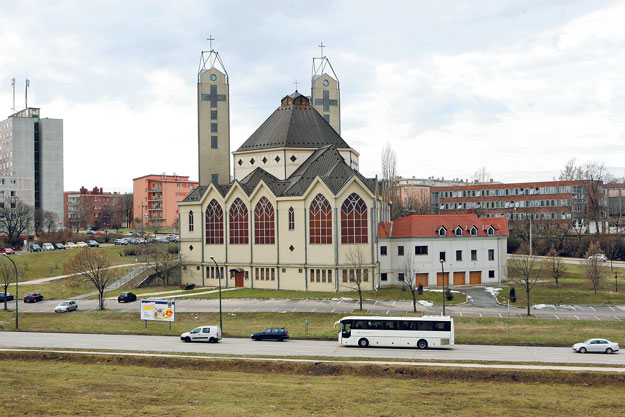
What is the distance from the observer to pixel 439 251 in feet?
244

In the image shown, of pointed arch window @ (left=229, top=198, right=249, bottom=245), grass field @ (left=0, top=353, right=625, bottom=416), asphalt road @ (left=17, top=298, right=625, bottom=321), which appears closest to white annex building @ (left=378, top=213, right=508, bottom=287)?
asphalt road @ (left=17, top=298, right=625, bottom=321)

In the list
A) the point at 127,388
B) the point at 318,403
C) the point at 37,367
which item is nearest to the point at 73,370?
the point at 37,367

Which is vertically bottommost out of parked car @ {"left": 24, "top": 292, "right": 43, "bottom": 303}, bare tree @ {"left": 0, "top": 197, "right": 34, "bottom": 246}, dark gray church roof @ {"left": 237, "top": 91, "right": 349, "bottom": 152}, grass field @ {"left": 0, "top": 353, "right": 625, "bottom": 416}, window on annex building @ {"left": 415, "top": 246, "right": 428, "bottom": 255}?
grass field @ {"left": 0, "top": 353, "right": 625, "bottom": 416}

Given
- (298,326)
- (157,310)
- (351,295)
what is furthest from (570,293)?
(157,310)

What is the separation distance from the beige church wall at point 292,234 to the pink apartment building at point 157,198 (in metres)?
96.6

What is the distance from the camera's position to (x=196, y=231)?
82.1m

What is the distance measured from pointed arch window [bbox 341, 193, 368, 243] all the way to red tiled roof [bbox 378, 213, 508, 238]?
3.30 metres

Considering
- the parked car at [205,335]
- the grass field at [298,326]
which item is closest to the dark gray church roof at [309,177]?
the grass field at [298,326]

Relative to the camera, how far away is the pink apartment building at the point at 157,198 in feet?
550

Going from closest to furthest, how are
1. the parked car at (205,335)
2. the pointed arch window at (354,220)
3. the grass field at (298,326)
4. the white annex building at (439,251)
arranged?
the grass field at (298,326) → the parked car at (205,335) → the pointed arch window at (354,220) → the white annex building at (439,251)

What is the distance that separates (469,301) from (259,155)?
117 ft

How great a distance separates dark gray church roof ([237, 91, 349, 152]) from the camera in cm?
8331

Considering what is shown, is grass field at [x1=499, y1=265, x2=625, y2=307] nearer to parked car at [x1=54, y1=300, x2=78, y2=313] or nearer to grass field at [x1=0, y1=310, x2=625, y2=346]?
grass field at [x1=0, y1=310, x2=625, y2=346]

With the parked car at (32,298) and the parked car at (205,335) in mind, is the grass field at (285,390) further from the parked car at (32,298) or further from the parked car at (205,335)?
the parked car at (32,298)
